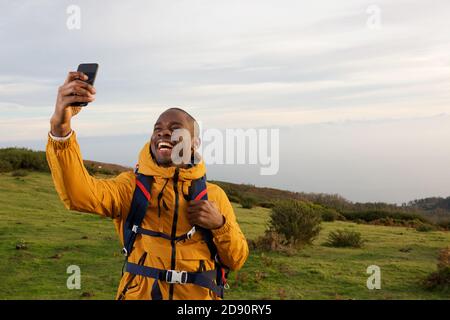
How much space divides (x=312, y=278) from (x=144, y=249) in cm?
681

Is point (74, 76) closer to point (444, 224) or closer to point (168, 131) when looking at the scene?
point (168, 131)

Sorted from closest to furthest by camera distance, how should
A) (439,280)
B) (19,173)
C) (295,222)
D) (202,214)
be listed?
(202,214) < (439,280) < (295,222) < (19,173)

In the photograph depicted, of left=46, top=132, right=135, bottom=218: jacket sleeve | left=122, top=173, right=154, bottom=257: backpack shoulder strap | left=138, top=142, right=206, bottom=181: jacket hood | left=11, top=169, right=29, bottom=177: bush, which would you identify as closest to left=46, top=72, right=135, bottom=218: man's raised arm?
left=46, top=132, right=135, bottom=218: jacket sleeve

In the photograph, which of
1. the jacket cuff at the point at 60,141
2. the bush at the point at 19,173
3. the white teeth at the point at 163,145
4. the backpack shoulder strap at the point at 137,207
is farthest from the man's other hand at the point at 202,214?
the bush at the point at 19,173

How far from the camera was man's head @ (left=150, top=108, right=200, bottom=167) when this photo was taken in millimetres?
3773

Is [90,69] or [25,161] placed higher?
[25,161]

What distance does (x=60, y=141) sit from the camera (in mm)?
3268

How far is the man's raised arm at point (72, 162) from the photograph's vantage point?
3.19 meters

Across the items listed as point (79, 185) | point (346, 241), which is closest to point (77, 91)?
point (79, 185)

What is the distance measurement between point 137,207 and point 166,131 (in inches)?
23.1

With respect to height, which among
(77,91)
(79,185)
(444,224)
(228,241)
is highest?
(77,91)

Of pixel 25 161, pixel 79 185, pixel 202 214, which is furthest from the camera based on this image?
pixel 25 161

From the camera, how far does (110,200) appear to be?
376cm

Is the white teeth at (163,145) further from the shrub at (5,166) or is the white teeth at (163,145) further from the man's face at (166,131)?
the shrub at (5,166)
